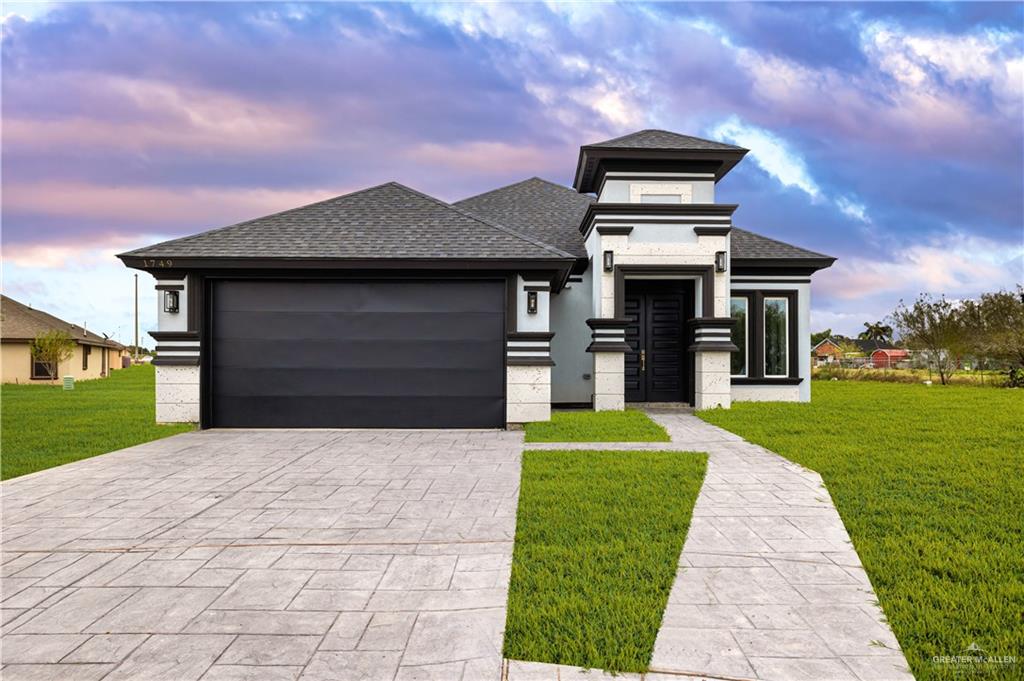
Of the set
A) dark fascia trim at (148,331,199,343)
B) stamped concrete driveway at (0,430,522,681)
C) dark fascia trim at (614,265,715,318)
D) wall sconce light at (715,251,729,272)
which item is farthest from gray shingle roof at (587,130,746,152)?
dark fascia trim at (148,331,199,343)

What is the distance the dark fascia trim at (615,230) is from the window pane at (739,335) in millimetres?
4199

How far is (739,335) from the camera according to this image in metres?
15.2

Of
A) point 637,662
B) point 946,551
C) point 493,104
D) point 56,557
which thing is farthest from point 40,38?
point 946,551

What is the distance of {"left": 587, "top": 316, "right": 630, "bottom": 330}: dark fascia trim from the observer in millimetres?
12797

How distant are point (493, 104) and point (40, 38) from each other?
8.17 metres

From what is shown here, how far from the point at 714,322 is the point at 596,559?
32.6 feet

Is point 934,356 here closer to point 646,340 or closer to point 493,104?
point 646,340

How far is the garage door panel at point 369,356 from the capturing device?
416 inches

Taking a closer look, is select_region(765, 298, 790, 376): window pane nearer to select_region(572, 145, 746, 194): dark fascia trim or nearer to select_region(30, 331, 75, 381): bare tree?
select_region(572, 145, 746, 194): dark fascia trim

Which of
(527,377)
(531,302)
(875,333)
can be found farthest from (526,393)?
(875,333)

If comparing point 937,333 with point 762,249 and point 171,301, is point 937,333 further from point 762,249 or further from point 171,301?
point 171,301

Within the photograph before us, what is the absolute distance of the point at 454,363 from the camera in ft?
34.7

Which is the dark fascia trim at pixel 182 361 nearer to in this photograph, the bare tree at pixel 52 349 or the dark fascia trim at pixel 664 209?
the dark fascia trim at pixel 664 209

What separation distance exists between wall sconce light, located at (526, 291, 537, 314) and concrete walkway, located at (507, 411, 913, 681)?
5.48 metres
